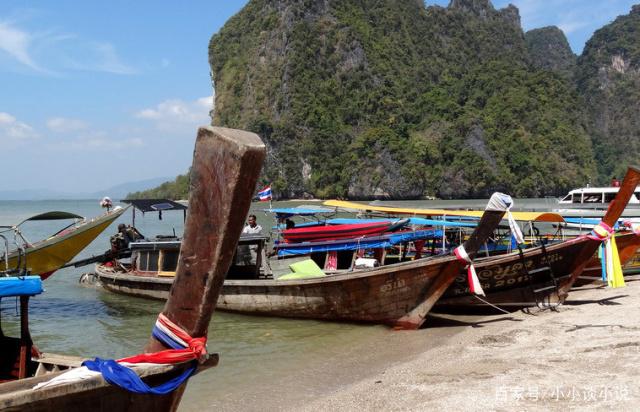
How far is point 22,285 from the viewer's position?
4652 mm

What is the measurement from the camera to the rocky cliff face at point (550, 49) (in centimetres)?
15812

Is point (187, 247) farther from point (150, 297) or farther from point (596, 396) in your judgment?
point (150, 297)

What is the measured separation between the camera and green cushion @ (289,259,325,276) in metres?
10.9

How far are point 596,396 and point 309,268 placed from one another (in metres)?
6.35

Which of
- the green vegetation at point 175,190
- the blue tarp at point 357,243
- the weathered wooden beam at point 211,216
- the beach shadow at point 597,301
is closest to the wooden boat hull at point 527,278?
the beach shadow at point 597,301

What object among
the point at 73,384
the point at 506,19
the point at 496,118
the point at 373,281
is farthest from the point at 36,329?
the point at 506,19

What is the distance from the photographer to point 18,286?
4.64m

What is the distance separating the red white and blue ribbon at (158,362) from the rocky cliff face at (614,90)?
106 m

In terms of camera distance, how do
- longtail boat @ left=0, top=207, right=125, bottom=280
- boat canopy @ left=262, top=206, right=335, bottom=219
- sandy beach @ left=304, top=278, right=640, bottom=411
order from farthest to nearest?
boat canopy @ left=262, top=206, right=335, bottom=219 → longtail boat @ left=0, top=207, right=125, bottom=280 → sandy beach @ left=304, top=278, right=640, bottom=411

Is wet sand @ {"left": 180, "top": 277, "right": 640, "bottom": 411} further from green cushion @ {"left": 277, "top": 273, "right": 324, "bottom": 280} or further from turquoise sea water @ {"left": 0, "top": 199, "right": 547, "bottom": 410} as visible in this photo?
green cushion @ {"left": 277, "top": 273, "right": 324, "bottom": 280}

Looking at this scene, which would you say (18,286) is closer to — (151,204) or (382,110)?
(151,204)

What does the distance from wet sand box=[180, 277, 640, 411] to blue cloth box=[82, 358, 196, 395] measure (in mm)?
3280

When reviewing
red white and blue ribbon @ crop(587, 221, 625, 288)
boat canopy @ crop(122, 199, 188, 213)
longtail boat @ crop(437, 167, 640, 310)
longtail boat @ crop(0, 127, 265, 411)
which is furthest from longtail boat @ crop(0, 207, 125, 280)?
red white and blue ribbon @ crop(587, 221, 625, 288)

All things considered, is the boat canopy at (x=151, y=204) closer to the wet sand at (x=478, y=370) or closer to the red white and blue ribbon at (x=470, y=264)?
the wet sand at (x=478, y=370)
